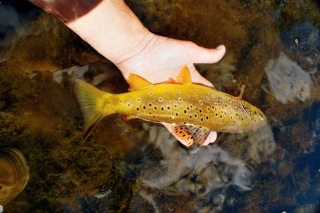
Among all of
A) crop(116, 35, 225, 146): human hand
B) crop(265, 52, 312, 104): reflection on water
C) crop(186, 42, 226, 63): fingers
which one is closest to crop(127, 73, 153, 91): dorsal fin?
crop(116, 35, 225, 146): human hand

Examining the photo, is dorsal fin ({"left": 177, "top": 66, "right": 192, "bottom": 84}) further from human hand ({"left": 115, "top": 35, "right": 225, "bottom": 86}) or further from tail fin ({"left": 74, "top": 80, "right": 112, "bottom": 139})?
tail fin ({"left": 74, "top": 80, "right": 112, "bottom": 139})

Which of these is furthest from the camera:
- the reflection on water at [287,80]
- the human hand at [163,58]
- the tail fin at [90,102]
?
the reflection on water at [287,80]

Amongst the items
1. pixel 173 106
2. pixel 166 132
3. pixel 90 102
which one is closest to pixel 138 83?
pixel 173 106

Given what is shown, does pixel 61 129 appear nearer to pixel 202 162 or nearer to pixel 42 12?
pixel 42 12

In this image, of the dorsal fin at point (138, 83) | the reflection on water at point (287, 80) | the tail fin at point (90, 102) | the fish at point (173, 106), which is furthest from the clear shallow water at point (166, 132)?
the tail fin at point (90, 102)

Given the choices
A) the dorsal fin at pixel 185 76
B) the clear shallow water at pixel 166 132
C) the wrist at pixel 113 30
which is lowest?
the clear shallow water at pixel 166 132

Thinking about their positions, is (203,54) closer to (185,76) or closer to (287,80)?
(185,76)

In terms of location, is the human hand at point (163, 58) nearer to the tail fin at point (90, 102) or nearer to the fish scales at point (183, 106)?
the fish scales at point (183, 106)
